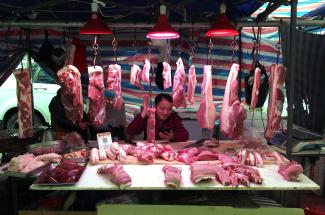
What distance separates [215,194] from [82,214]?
1492 millimetres

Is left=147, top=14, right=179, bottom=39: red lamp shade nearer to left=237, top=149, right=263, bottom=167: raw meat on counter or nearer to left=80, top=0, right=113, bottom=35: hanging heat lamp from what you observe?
left=80, top=0, right=113, bottom=35: hanging heat lamp

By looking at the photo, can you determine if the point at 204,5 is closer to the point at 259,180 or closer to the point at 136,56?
the point at 136,56

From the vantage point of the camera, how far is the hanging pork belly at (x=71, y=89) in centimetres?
388

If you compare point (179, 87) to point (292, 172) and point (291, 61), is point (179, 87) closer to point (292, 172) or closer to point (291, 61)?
point (291, 61)

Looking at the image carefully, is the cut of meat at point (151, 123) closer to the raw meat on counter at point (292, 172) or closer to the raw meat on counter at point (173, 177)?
the raw meat on counter at point (173, 177)

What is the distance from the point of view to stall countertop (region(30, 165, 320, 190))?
10.2 feet

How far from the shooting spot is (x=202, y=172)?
3209 mm

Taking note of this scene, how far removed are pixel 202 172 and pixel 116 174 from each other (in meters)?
0.82

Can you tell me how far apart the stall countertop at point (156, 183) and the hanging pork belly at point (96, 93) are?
0.88m

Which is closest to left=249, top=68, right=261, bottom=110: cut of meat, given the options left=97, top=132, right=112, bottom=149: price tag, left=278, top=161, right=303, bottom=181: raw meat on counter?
left=278, top=161, right=303, bottom=181: raw meat on counter

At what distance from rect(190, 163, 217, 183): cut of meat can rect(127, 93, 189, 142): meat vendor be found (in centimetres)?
160

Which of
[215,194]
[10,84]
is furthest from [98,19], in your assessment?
[10,84]

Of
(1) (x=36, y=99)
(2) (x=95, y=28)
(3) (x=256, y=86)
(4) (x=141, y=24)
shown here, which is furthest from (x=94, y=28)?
(1) (x=36, y=99)

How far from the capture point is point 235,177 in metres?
3.22
